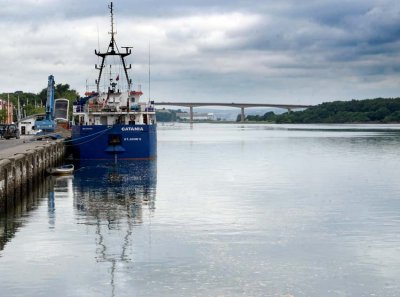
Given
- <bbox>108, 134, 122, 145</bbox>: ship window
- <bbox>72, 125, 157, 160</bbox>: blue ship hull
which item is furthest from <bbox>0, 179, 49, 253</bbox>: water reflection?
<bbox>108, 134, 122, 145</bbox>: ship window

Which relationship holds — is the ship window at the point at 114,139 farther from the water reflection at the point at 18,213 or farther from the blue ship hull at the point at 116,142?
the water reflection at the point at 18,213

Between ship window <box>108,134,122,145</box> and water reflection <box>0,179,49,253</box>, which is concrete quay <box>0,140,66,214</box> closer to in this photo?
water reflection <box>0,179,49,253</box>

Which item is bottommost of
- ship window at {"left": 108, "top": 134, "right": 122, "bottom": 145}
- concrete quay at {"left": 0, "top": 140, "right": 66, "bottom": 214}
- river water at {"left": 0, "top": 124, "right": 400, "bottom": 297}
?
river water at {"left": 0, "top": 124, "right": 400, "bottom": 297}

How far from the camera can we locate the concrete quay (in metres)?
37.6

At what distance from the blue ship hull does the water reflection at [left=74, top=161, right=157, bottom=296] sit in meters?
2.12

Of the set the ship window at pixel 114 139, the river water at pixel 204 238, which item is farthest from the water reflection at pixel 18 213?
the ship window at pixel 114 139

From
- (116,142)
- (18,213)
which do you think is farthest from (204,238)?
(116,142)

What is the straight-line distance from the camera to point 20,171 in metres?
44.5

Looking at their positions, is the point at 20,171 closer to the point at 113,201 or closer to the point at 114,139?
the point at 113,201

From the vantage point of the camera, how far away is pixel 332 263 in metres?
24.8

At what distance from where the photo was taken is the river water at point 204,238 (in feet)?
72.1

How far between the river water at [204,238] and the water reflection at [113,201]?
0.07 meters

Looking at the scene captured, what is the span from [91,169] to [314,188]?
24.0 meters

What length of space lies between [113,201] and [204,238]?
46.0 ft
